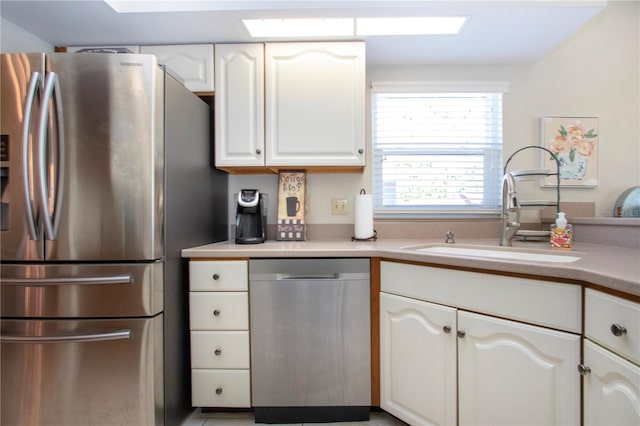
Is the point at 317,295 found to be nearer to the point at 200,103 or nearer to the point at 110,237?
the point at 110,237

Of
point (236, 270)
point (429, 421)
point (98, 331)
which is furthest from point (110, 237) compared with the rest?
point (429, 421)

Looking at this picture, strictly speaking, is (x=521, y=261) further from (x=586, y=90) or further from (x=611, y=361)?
(x=586, y=90)

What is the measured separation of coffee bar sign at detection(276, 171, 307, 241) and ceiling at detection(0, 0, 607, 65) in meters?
0.84

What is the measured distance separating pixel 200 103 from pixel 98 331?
1.22 m

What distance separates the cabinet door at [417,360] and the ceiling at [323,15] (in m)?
1.40

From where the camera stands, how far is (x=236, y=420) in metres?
1.50

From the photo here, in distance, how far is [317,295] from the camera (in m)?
1.41

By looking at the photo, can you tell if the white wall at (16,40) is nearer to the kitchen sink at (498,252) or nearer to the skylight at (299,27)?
the skylight at (299,27)

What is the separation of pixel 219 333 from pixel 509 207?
5.21 feet

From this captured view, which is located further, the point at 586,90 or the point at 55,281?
the point at 586,90

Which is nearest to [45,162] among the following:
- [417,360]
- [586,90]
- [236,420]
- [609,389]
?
[236,420]

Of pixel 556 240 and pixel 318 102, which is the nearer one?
pixel 556 240


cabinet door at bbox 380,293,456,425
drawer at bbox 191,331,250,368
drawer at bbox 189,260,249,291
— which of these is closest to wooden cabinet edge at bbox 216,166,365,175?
drawer at bbox 189,260,249,291

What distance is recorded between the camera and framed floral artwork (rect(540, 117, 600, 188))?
1.91 metres
